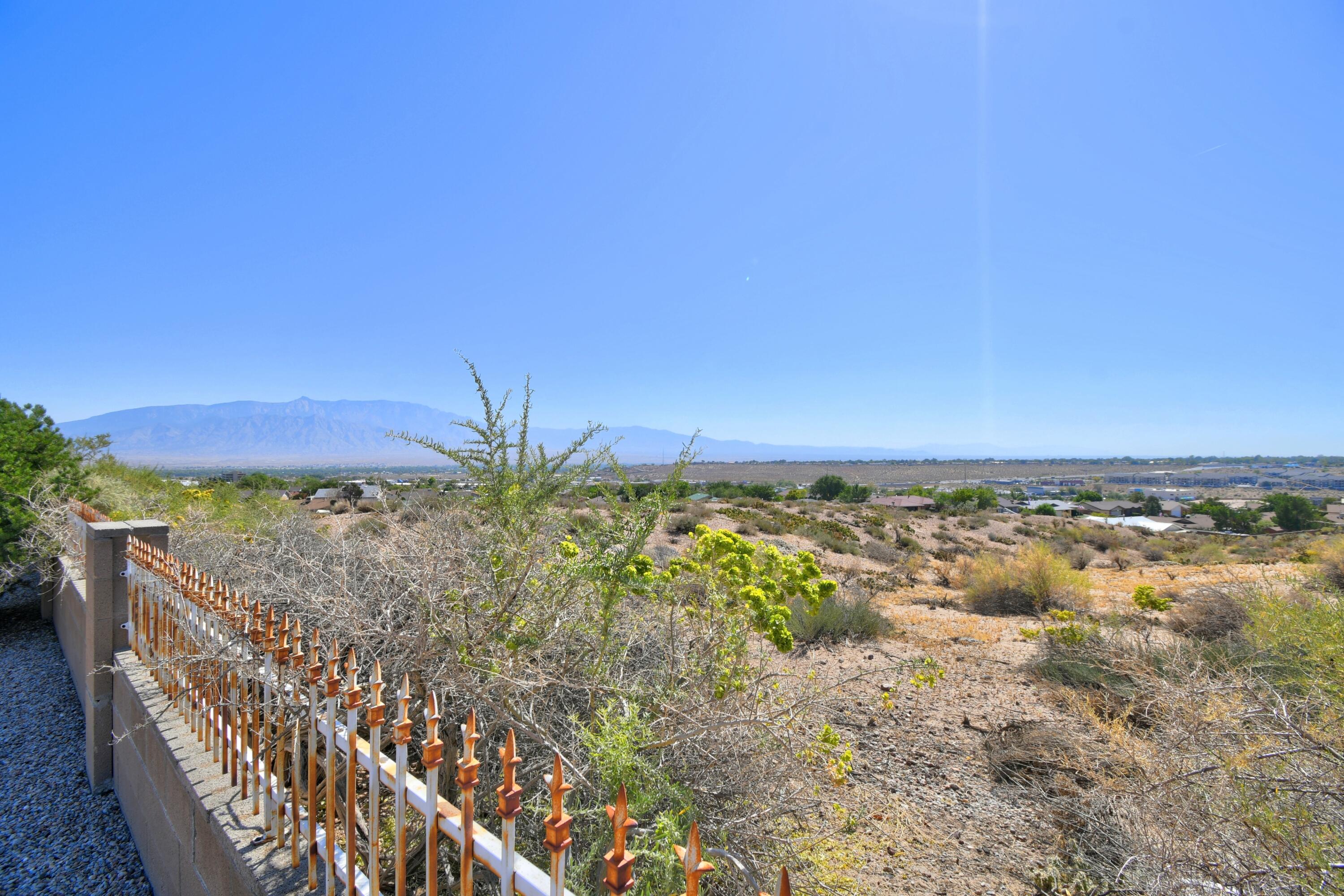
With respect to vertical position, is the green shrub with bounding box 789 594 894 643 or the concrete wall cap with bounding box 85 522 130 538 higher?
the concrete wall cap with bounding box 85 522 130 538

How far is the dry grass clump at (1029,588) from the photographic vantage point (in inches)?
435

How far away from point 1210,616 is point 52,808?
12.4 metres

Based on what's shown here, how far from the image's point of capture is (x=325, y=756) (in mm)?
2318

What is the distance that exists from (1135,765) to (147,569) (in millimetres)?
6024


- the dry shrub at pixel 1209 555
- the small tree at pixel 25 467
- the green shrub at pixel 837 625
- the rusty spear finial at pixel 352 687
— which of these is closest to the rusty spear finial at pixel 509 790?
the rusty spear finial at pixel 352 687

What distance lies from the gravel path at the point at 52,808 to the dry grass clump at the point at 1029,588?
39.2 feet

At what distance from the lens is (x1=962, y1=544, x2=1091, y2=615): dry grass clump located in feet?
36.2

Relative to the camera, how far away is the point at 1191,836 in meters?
2.80

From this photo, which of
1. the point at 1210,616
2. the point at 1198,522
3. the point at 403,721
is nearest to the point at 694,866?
the point at 403,721

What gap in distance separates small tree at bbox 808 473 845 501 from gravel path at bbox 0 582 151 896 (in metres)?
39.8

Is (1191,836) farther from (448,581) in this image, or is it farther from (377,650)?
(377,650)

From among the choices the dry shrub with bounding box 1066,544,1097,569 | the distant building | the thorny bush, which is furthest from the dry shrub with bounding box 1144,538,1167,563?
the thorny bush

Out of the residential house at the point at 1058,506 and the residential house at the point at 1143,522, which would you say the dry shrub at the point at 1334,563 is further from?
the residential house at the point at 1058,506

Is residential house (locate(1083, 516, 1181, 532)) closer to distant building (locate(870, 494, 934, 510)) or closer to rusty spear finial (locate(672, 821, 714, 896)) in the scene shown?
distant building (locate(870, 494, 934, 510))
